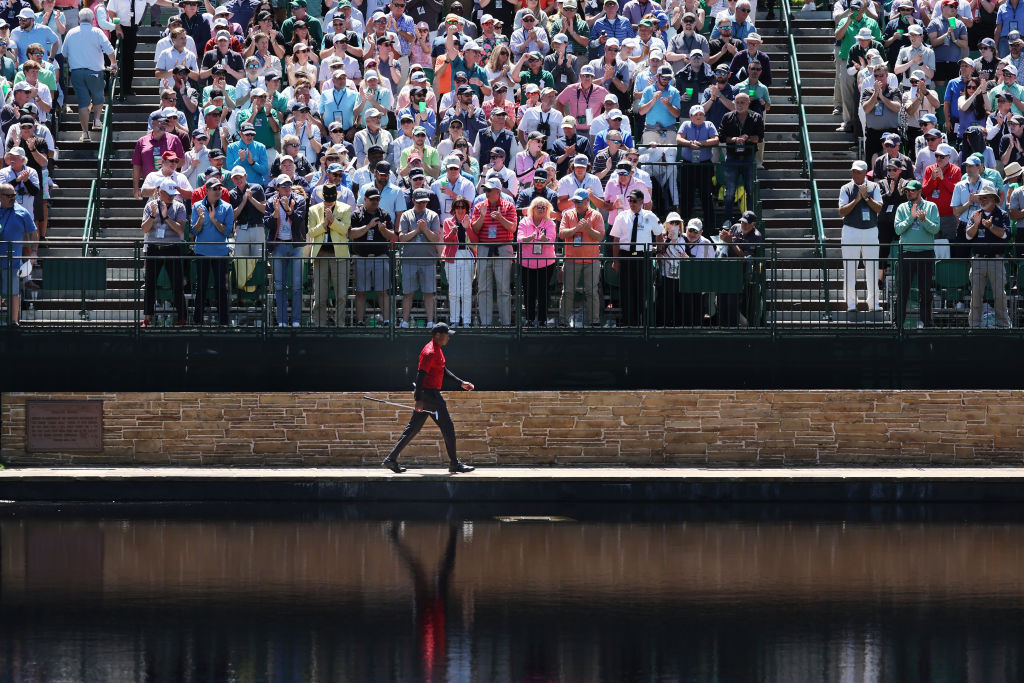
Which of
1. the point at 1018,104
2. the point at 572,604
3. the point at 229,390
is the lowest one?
the point at 572,604

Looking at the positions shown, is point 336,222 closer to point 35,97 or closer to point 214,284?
point 214,284

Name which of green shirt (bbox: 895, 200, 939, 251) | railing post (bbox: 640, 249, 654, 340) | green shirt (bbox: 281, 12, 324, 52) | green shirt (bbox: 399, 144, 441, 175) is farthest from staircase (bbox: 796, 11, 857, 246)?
green shirt (bbox: 281, 12, 324, 52)

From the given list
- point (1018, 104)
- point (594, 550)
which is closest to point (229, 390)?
point (594, 550)

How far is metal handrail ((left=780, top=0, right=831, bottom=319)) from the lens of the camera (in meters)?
24.7

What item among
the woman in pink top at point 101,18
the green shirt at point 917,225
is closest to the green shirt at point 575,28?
the green shirt at point 917,225

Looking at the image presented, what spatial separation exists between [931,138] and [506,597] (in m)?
12.0

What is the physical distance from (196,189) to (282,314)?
103 inches

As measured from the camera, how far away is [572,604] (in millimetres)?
13398

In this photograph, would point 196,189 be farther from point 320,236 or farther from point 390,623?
point 390,623

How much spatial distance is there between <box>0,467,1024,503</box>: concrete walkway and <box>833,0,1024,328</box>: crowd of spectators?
2.46 metres

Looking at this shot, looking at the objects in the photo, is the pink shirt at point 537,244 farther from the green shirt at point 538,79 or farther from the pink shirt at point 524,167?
the green shirt at point 538,79

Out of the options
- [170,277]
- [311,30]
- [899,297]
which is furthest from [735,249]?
[311,30]

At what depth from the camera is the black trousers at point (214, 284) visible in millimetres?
21025

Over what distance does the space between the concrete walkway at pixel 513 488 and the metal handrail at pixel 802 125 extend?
336 centimetres
